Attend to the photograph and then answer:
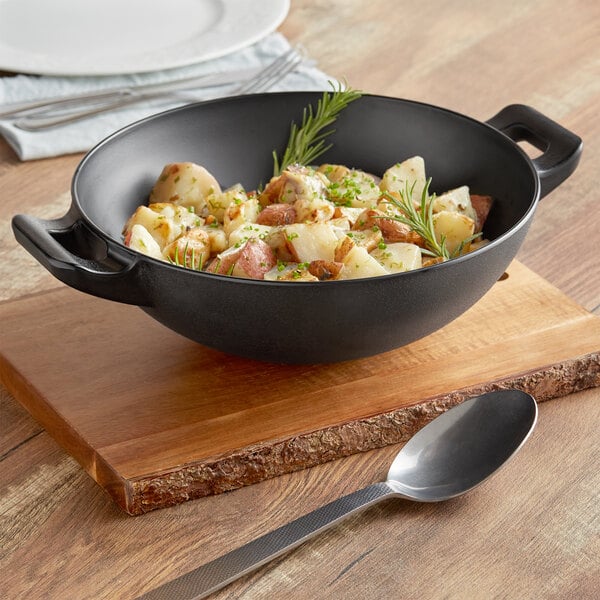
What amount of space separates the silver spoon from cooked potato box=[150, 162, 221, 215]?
479 millimetres

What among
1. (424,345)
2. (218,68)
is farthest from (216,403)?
(218,68)

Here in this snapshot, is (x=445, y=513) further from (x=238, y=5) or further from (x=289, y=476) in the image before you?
(x=238, y=5)

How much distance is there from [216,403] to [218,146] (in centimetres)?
47

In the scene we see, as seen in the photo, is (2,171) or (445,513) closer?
(445,513)

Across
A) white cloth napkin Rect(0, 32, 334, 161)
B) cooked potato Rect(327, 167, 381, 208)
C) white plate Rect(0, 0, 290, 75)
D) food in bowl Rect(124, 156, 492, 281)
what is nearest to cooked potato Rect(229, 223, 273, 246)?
food in bowl Rect(124, 156, 492, 281)

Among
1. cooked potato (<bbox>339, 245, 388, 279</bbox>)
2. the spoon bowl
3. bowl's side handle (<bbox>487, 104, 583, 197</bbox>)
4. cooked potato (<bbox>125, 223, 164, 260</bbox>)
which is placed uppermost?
cooked potato (<bbox>125, 223, 164, 260</bbox>)

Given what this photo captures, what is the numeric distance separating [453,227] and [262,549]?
51cm

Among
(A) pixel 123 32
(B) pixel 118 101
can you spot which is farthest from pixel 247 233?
(A) pixel 123 32

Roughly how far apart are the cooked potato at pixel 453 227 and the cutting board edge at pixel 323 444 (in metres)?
0.19

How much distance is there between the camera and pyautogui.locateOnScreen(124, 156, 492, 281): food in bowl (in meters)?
1.21

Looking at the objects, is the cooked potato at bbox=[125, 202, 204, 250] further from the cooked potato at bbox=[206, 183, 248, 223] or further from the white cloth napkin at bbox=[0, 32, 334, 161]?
the white cloth napkin at bbox=[0, 32, 334, 161]

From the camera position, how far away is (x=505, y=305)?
4.63ft

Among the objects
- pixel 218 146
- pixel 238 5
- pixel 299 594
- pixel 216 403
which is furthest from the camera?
pixel 238 5

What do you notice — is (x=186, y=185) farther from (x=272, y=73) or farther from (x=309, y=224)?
(x=272, y=73)
